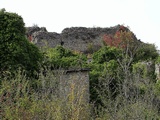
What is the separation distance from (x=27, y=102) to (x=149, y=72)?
8731mm

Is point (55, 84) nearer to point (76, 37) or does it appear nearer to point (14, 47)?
point (14, 47)

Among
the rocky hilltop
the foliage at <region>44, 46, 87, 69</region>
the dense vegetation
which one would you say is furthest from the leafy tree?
the rocky hilltop

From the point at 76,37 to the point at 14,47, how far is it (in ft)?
63.8

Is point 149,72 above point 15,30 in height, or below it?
below

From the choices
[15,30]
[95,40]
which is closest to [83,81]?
[15,30]

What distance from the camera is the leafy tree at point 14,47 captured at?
1313cm

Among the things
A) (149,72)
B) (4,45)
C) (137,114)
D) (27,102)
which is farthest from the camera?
(149,72)

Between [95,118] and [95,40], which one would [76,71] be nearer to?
[95,118]

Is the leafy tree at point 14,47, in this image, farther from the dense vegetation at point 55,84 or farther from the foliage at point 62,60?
the foliage at point 62,60

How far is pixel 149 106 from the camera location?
10.1 meters

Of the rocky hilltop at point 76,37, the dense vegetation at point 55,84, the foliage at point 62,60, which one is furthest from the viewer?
the rocky hilltop at point 76,37

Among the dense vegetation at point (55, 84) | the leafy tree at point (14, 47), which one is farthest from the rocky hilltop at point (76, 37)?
the leafy tree at point (14, 47)

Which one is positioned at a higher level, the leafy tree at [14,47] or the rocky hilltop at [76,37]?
the rocky hilltop at [76,37]

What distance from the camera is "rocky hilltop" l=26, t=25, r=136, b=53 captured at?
1188 inches
